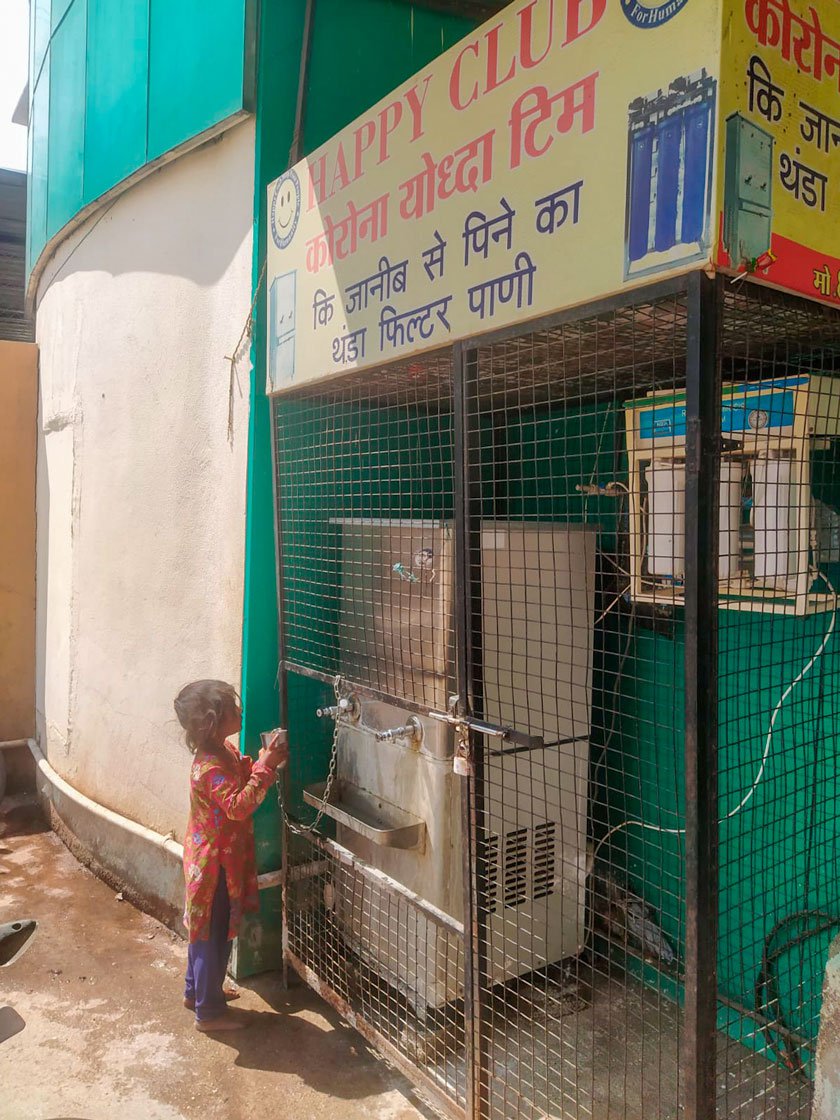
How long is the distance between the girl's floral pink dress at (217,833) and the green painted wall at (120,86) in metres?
2.71

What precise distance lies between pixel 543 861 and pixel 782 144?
98.1 inches

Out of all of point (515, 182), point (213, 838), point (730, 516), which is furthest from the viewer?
point (213, 838)

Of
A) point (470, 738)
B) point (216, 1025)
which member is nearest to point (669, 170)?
point (470, 738)

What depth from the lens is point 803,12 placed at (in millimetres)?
1696

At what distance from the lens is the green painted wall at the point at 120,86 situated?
3.53m

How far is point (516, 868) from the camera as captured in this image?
3037mm

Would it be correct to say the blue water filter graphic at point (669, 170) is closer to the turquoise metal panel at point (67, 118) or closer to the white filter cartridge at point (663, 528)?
the white filter cartridge at point (663, 528)

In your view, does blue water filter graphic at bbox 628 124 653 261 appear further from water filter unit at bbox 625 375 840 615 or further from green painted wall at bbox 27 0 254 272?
green painted wall at bbox 27 0 254 272

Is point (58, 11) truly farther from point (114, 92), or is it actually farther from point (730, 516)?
point (730, 516)

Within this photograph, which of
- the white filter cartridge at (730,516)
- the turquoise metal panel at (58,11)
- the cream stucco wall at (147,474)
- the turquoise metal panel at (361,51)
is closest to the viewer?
the white filter cartridge at (730,516)

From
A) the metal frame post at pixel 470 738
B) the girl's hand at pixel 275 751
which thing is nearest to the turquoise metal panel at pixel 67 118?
the girl's hand at pixel 275 751

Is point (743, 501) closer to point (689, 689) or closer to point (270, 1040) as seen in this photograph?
point (689, 689)

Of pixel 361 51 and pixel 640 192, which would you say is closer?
pixel 640 192

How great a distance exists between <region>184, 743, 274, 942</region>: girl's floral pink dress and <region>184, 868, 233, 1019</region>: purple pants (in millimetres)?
28
